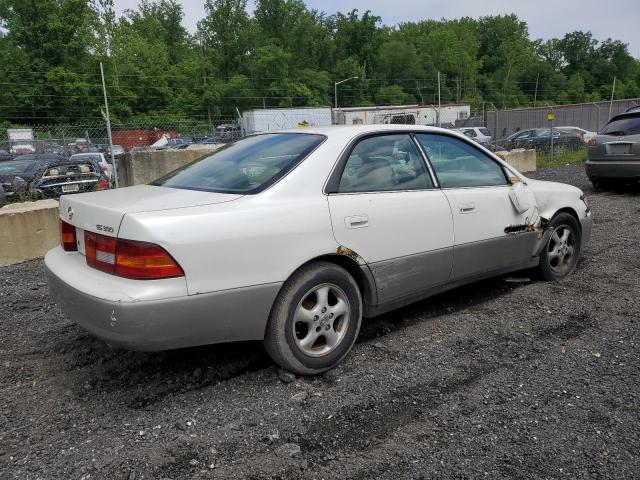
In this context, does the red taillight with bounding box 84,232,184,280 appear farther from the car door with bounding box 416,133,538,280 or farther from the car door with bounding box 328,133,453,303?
the car door with bounding box 416,133,538,280

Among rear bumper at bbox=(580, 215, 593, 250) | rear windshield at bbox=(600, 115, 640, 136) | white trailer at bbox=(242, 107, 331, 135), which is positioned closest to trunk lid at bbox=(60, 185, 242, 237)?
rear bumper at bbox=(580, 215, 593, 250)

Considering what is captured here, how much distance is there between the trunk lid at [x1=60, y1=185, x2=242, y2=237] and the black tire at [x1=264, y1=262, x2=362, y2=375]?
629 millimetres

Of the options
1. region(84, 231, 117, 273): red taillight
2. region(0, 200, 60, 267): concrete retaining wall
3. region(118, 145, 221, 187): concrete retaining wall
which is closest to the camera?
region(84, 231, 117, 273): red taillight

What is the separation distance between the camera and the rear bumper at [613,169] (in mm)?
9555

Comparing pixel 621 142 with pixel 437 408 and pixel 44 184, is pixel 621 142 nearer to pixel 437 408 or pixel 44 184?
pixel 437 408

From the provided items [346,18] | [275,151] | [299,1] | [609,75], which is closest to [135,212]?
[275,151]

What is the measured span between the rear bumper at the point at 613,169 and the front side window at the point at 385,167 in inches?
292

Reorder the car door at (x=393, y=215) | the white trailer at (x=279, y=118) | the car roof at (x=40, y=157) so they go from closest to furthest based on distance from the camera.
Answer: the car door at (x=393, y=215)
the car roof at (x=40, y=157)
the white trailer at (x=279, y=118)

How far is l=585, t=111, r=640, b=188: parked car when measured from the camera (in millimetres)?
9547

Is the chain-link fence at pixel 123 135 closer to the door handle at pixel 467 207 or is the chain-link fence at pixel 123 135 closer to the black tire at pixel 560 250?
the black tire at pixel 560 250

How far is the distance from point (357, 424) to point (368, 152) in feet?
5.84

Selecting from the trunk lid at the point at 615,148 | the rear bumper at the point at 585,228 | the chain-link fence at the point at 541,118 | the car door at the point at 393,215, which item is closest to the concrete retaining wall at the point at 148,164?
the car door at the point at 393,215

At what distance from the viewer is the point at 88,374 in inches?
132

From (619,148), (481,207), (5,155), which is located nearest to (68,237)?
(481,207)
